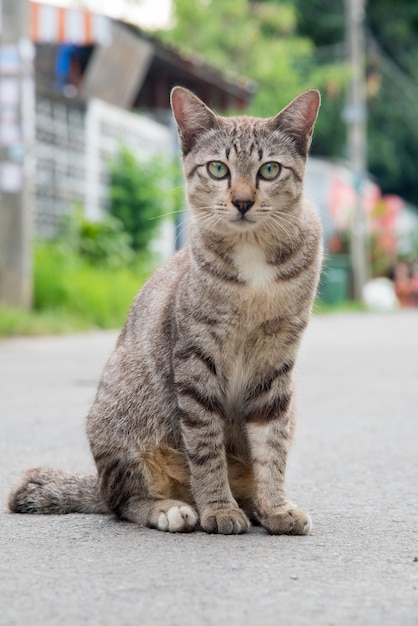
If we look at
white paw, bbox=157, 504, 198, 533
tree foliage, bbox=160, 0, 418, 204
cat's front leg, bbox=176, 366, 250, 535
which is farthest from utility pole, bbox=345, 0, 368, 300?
white paw, bbox=157, 504, 198, 533

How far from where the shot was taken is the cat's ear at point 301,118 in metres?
4.42

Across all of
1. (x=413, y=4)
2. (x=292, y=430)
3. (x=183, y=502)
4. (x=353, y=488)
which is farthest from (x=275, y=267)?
(x=413, y=4)

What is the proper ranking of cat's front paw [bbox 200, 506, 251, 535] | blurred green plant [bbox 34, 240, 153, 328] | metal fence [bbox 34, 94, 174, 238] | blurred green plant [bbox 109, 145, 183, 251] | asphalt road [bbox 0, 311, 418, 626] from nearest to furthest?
asphalt road [bbox 0, 311, 418, 626]
cat's front paw [bbox 200, 506, 251, 535]
blurred green plant [bbox 34, 240, 153, 328]
metal fence [bbox 34, 94, 174, 238]
blurred green plant [bbox 109, 145, 183, 251]

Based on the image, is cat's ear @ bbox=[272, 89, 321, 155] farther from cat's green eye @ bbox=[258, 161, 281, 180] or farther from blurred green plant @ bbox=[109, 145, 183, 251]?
blurred green plant @ bbox=[109, 145, 183, 251]

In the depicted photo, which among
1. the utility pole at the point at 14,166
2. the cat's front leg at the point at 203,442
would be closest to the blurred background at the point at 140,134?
the utility pole at the point at 14,166

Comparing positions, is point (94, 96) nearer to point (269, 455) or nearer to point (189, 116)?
point (189, 116)

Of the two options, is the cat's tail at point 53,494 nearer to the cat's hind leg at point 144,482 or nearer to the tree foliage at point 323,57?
the cat's hind leg at point 144,482

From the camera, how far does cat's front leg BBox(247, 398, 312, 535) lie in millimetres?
4090

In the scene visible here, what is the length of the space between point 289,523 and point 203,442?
15.8 inches

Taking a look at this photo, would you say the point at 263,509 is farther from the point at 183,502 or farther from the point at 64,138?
the point at 64,138

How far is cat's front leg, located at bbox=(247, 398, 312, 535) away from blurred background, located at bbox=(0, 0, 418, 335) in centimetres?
94

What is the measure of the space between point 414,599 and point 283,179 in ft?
5.88

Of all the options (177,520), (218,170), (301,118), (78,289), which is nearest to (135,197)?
(78,289)

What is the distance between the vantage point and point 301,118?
14.6ft
